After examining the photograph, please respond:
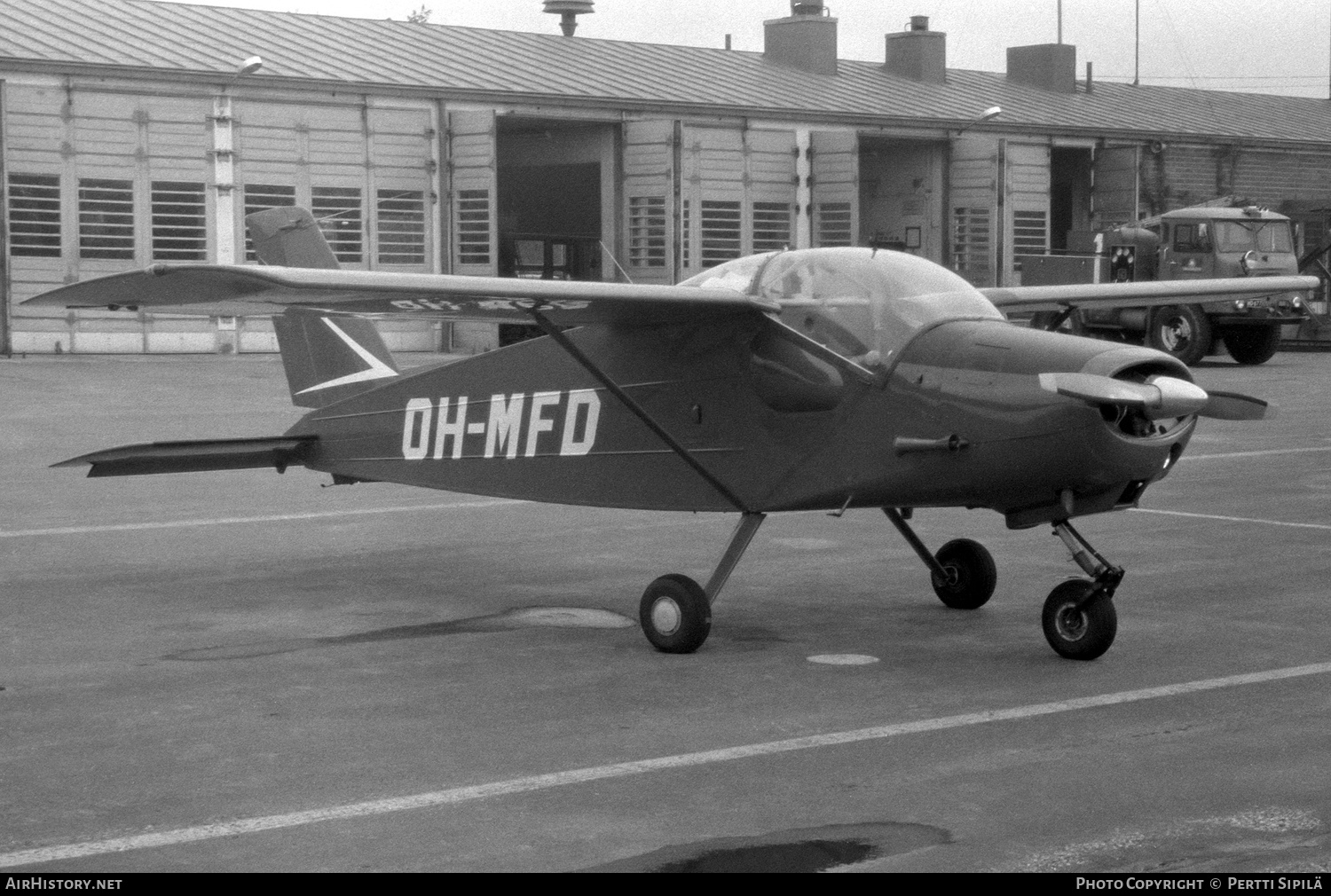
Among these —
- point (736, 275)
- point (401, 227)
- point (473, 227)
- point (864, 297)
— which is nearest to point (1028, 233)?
point (473, 227)

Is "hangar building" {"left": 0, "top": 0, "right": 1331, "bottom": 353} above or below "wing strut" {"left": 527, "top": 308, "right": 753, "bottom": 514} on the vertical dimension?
above

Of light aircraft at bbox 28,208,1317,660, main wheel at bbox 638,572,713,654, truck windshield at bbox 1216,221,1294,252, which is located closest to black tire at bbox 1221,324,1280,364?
truck windshield at bbox 1216,221,1294,252

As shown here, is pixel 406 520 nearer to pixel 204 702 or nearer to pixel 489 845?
pixel 204 702

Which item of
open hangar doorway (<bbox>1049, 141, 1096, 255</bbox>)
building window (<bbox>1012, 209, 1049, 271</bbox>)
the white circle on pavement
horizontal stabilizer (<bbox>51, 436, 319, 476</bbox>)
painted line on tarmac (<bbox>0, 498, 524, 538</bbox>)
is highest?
open hangar doorway (<bbox>1049, 141, 1096, 255</bbox>)

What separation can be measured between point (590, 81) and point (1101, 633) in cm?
3164

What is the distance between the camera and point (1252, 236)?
3284 centimetres

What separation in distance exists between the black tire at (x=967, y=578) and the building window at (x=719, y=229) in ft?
92.6

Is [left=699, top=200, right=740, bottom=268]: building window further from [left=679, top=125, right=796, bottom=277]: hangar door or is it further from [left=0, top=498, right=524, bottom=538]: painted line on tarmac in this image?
[left=0, top=498, right=524, bottom=538]: painted line on tarmac

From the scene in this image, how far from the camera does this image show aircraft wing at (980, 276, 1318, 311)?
986 cm

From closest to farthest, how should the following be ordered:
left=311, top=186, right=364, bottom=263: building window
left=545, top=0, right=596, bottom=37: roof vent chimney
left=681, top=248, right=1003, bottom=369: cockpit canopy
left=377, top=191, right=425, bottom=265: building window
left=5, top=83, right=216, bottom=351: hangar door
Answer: left=681, top=248, right=1003, bottom=369: cockpit canopy < left=5, top=83, right=216, bottom=351: hangar door < left=311, top=186, right=364, bottom=263: building window < left=377, top=191, right=425, bottom=265: building window < left=545, top=0, right=596, bottom=37: roof vent chimney

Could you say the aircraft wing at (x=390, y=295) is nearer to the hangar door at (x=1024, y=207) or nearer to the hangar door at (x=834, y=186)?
the hangar door at (x=834, y=186)

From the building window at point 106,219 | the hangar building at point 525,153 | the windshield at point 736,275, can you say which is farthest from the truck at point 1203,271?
the windshield at point 736,275

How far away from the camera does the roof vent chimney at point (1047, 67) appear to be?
50.1 meters

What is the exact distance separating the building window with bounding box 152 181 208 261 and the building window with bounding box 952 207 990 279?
17.8m
